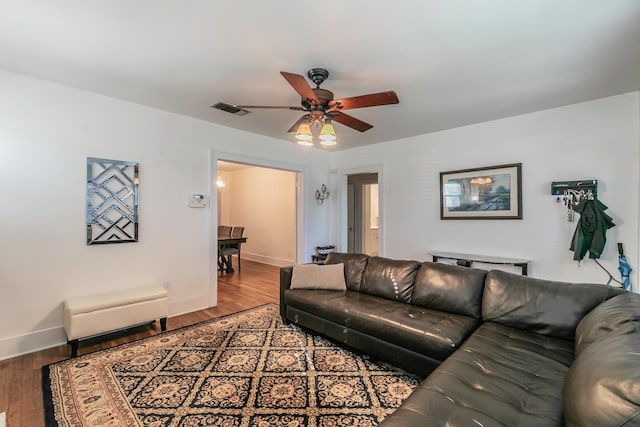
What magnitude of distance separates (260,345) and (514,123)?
398cm

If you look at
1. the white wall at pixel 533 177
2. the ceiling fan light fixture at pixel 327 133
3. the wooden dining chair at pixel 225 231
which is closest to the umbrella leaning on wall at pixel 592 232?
the white wall at pixel 533 177

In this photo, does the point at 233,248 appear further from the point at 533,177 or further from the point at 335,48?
the point at 533,177

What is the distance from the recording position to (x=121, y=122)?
10.6 feet

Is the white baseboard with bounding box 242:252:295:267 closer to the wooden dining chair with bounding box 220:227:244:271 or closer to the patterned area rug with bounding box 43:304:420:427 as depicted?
the wooden dining chair with bounding box 220:227:244:271

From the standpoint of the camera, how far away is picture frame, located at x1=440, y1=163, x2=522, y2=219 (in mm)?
3740

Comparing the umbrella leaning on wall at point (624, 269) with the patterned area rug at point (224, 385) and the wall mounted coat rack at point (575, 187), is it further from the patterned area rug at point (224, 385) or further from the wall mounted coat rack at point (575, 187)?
the patterned area rug at point (224, 385)

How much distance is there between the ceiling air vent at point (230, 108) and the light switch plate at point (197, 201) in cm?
117

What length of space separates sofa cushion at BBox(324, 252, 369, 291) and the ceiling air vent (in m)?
2.10

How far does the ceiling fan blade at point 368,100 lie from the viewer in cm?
227

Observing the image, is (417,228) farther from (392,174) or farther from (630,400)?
(630,400)

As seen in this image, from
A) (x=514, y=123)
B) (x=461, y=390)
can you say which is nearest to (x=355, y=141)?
(x=514, y=123)

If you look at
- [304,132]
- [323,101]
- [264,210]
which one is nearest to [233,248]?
[264,210]

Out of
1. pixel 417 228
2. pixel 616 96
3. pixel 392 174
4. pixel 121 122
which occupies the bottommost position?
pixel 417 228

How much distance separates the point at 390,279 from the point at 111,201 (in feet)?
10.1
